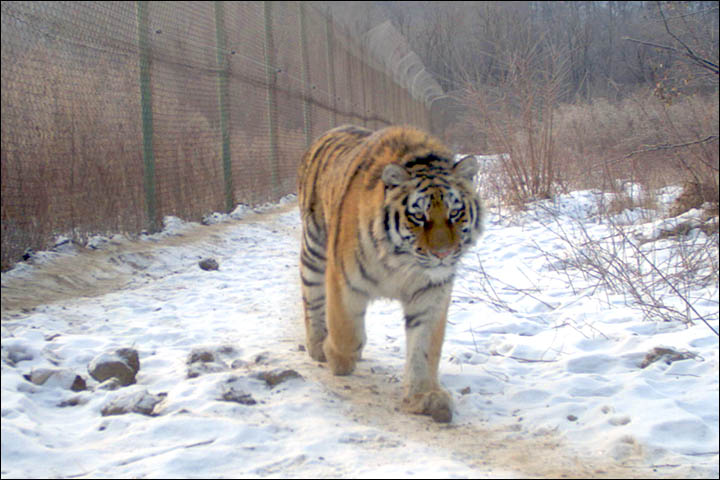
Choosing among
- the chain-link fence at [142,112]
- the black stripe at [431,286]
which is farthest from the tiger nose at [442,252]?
the chain-link fence at [142,112]

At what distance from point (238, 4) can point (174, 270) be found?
4388mm

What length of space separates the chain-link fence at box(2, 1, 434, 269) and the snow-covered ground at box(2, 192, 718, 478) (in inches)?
16.6

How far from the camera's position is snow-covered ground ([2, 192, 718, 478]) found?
200 cm

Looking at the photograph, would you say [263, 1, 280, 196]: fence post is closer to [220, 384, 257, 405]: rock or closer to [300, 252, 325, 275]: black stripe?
[300, 252, 325, 275]: black stripe

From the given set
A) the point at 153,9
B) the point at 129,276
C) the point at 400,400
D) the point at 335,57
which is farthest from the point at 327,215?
the point at 335,57

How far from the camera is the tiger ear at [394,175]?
2.48 meters

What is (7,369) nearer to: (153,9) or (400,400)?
(400,400)

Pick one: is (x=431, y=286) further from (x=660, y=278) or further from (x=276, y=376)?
(x=660, y=278)

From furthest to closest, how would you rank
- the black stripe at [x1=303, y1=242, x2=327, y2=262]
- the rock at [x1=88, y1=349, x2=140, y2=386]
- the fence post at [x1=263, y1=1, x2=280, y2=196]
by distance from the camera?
1. the fence post at [x1=263, y1=1, x2=280, y2=196]
2. the black stripe at [x1=303, y1=242, x2=327, y2=262]
3. the rock at [x1=88, y1=349, x2=140, y2=386]

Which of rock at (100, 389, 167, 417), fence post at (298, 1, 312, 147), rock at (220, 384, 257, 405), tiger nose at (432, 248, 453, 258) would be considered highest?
fence post at (298, 1, 312, 147)

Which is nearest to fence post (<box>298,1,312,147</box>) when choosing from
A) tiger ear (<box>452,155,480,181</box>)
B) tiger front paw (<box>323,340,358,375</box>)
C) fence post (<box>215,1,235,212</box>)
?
fence post (<box>215,1,235,212</box>)

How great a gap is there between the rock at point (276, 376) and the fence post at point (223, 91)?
4.58 metres

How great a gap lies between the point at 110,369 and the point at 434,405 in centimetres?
129

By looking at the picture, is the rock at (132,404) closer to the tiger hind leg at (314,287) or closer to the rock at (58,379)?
the rock at (58,379)
